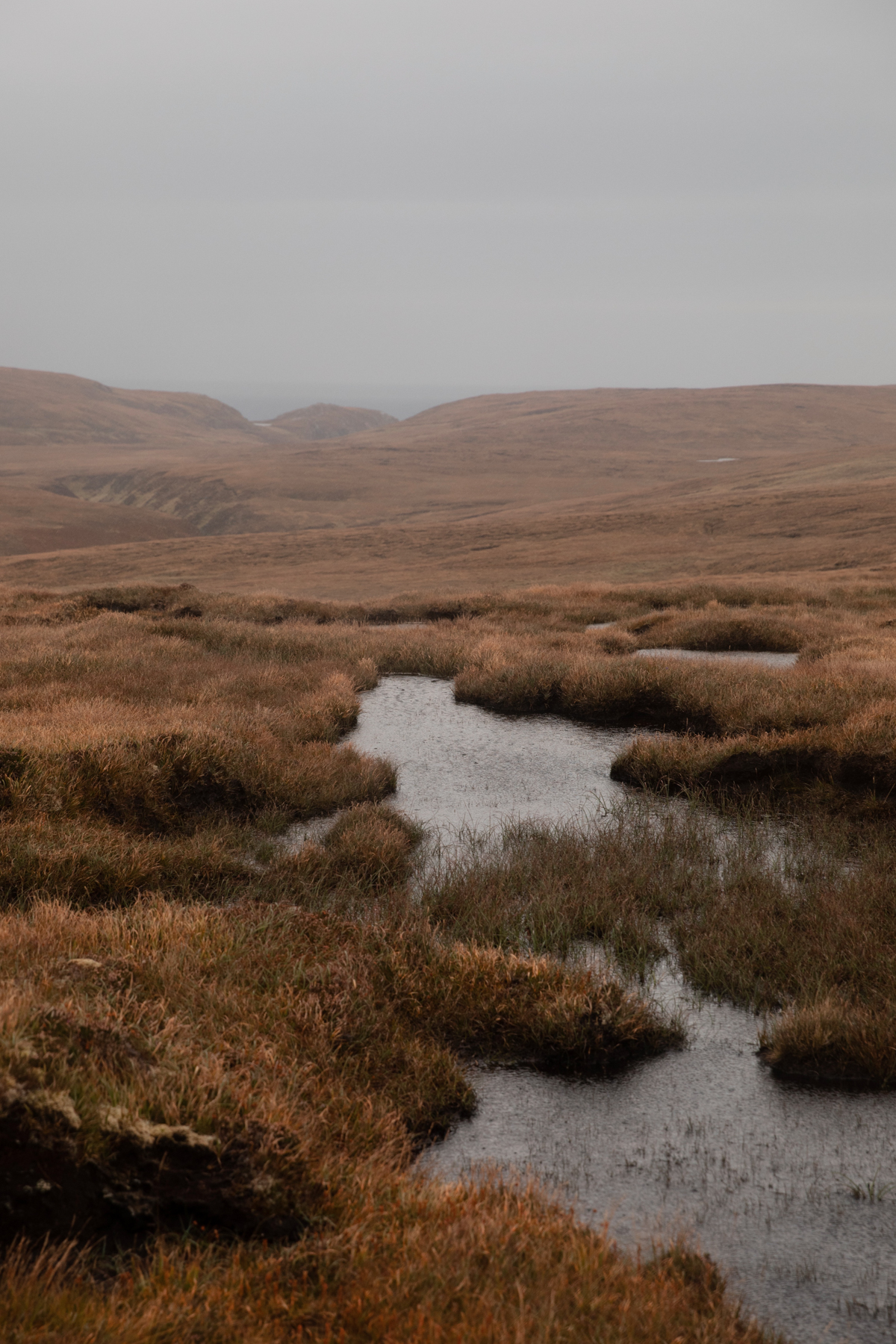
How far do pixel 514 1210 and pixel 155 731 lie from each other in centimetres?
751

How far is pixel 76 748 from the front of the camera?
9.24 meters

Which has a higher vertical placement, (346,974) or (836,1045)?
(346,974)

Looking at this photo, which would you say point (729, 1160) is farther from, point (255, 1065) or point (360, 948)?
point (360, 948)

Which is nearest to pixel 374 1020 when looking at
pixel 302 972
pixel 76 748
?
pixel 302 972

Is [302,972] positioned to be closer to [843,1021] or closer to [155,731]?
[843,1021]

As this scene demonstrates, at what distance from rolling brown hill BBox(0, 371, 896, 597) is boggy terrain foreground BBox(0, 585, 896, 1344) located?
26.7 m

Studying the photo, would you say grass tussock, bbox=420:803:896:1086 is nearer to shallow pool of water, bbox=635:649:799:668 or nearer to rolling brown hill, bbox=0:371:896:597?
shallow pool of water, bbox=635:649:799:668

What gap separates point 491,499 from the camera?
299 feet

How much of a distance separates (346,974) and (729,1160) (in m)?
2.42

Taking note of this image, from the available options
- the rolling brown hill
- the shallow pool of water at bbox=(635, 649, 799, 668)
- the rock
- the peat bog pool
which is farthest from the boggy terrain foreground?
the rolling brown hill

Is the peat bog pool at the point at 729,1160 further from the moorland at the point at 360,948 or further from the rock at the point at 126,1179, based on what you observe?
the rock at the point at 126,1179

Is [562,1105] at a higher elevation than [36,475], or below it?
below

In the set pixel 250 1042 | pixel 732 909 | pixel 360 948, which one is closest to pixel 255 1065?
pixel 250 1042

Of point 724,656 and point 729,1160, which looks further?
point 724,656
